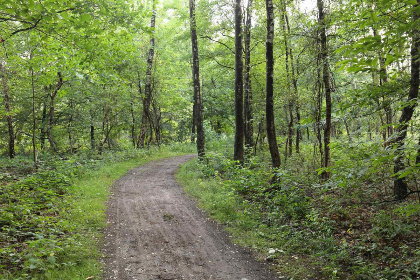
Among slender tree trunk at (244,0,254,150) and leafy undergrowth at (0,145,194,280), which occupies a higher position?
slender tree trunk at (244,0,254,150)

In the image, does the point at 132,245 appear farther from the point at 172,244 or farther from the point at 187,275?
the point at 187,275

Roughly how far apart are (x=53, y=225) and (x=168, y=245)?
8.62ft

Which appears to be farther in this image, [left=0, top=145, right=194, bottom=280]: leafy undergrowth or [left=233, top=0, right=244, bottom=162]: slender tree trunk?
[left=233, top=0, right=244, bottom=162]: slender tree trunk

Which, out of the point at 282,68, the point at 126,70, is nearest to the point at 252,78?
the point at 282,68

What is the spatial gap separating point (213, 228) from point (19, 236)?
4.29 m

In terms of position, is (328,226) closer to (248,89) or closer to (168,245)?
(168,245)

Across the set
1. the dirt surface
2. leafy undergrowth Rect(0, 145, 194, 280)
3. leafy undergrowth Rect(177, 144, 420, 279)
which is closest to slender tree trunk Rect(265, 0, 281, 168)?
leafy undergrowth Rect(177, 144, 420, 279)

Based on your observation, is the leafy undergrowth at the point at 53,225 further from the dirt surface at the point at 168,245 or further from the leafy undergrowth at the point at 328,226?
the leafy undergrowth at the point at 328,226

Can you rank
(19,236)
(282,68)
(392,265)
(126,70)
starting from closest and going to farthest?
(392,265), (19,236), (282,68), (126,70)

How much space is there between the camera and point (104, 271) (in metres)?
4.78

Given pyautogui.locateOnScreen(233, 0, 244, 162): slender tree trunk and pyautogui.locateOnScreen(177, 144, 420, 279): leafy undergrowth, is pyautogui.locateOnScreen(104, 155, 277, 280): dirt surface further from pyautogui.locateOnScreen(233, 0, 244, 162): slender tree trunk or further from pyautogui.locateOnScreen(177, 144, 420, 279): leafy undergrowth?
pyautogui.locateOnScreen(233, 0, 244, 162): slender tree trunk

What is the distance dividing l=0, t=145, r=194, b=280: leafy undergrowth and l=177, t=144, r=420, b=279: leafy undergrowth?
3.40 meters

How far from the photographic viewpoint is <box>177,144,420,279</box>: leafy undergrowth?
434cm

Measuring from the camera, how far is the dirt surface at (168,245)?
15.9 ft
